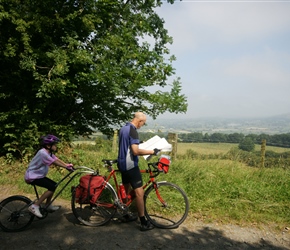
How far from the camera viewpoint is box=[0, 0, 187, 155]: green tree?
6.97 meters

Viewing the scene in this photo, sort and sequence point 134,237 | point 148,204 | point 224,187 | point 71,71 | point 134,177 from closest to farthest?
point 134,237 → point 134,177 → point 148,204 → point 224,187 → point 71,71

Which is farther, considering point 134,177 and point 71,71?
point 71,71

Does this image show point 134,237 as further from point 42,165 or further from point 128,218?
point 42,165

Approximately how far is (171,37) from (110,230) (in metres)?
8.97

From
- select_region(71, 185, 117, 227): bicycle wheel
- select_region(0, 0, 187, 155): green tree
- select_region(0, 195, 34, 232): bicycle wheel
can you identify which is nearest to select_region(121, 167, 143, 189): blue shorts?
select_region(71, 185, 117, 227): bicycle wheel

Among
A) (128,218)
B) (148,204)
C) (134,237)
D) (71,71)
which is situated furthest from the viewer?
(71,71)

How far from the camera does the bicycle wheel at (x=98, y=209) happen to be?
459cm

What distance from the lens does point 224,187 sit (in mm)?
6004

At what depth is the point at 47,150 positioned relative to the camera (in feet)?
13.9

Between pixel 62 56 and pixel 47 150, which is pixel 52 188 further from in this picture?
pixel 62 56

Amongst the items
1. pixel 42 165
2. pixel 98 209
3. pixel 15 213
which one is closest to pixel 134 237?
pixel 98 209

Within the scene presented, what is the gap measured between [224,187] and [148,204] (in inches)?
85.9

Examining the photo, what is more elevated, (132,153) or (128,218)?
(132,153)

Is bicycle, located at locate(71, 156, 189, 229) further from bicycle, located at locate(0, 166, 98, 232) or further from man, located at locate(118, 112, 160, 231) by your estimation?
bicycle, located at locate(0, 166, 98, 232)
